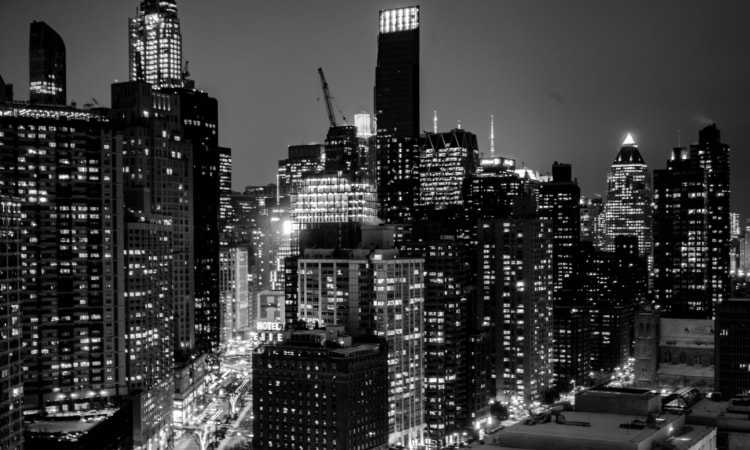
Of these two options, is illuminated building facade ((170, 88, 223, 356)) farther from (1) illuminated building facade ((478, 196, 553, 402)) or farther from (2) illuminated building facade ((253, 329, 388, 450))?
(2) illuminated building facade ((253, 329, 388, 450))

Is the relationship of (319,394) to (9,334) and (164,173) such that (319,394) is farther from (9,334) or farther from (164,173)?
(164,173)

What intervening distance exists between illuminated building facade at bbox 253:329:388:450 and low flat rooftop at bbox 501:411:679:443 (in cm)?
2818

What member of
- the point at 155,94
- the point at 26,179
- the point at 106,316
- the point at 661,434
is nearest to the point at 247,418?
the point at 106,316

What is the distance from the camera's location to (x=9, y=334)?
8319cm

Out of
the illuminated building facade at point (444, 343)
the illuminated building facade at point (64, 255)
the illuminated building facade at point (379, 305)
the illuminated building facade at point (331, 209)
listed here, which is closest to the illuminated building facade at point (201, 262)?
the illuminated building facade at point (331, 209)

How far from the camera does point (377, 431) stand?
371 ft

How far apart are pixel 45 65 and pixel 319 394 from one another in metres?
91.5

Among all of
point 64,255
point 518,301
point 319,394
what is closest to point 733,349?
point 518,301

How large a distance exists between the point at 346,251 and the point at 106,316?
34456mm

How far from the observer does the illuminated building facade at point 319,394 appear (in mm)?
107688

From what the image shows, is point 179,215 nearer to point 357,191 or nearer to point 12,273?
point 357,191

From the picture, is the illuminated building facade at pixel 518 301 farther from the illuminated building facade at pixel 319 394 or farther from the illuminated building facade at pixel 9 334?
the illuminated building facade at pixel 9 334

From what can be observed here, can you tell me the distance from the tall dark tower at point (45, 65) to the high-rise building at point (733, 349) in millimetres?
114594

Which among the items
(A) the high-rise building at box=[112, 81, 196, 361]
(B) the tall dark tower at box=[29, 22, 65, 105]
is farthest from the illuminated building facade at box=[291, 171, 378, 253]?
(B) the tall dark tower at box=[29, 22, 65, 105]
